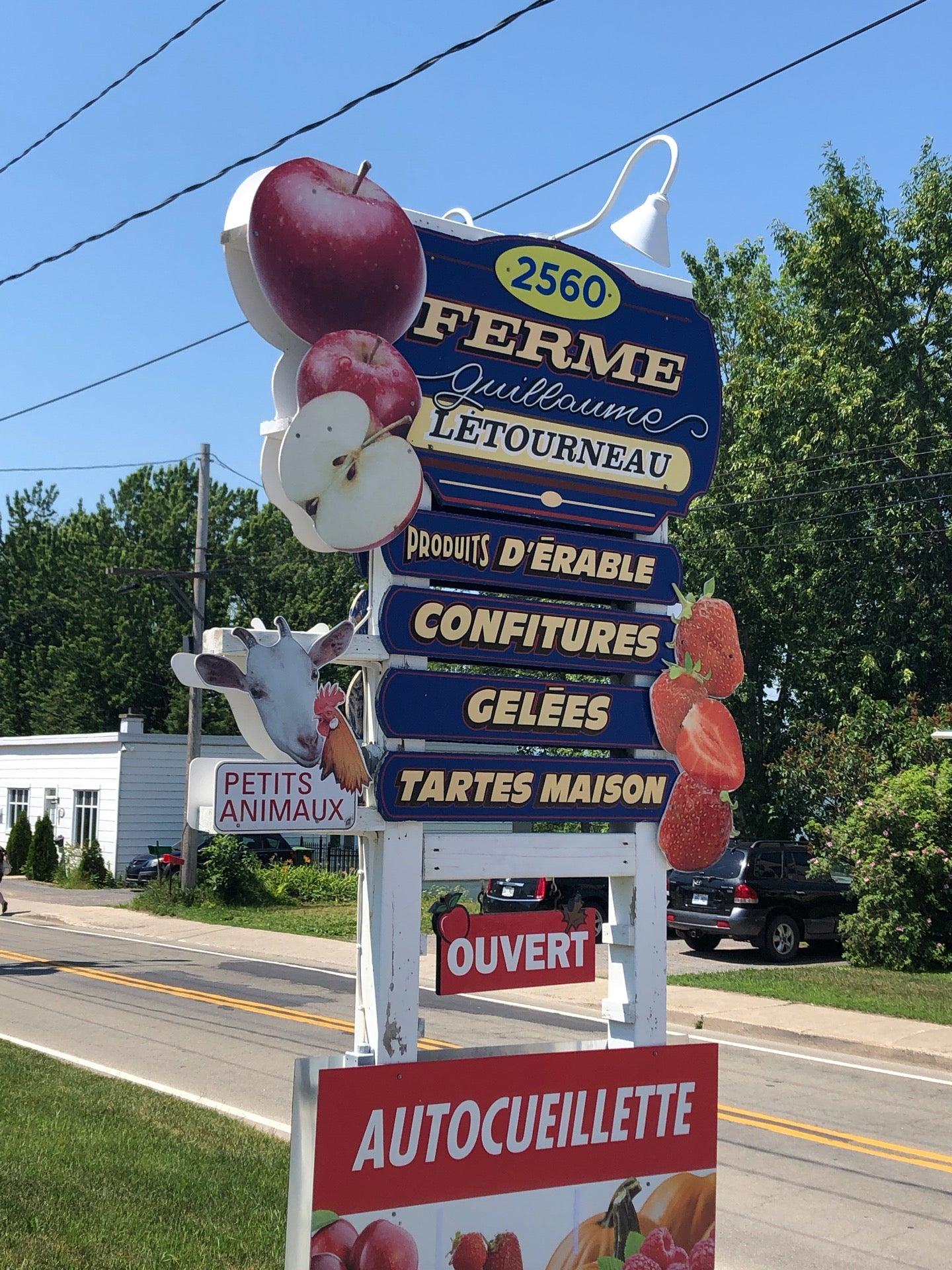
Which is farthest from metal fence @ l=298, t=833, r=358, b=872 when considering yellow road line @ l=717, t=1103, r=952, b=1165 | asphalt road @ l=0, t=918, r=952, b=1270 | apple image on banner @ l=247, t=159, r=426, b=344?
apple image on banner @ l=247, t=159, r=426, b=344

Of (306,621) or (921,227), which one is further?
(306,621)

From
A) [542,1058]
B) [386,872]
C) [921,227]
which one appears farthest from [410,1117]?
[921,227]

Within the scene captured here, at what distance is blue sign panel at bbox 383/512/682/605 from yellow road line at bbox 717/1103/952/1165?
537cm

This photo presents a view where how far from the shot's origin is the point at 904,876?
1873cm

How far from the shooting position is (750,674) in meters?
31.7

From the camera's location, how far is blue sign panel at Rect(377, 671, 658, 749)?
5488 mm

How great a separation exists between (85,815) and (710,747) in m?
35.2

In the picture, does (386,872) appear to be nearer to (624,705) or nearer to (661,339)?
(624,705)

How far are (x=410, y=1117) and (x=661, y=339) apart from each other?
3733 mm

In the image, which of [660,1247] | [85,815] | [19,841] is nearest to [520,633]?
[660,1247]

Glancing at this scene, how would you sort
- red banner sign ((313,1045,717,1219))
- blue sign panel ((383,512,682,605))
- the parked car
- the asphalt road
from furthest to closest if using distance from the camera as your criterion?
the parked car < the asphalt road < blue sign panel ((383,512,682,605)) < red banner sign ((313,1045,717,1219))

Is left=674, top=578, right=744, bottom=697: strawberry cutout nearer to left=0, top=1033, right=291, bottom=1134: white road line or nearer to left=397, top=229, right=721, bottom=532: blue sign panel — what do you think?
left=397, top=229, right=721, bottom=532: blue sign panel

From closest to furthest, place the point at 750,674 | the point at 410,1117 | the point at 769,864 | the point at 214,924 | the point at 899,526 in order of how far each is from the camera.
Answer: the point at 410,1117
the point at 769,864
the point at 214,924
the point at 899,526
the point at 750,674

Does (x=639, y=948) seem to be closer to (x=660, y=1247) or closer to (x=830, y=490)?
(x=660, y=1247)
